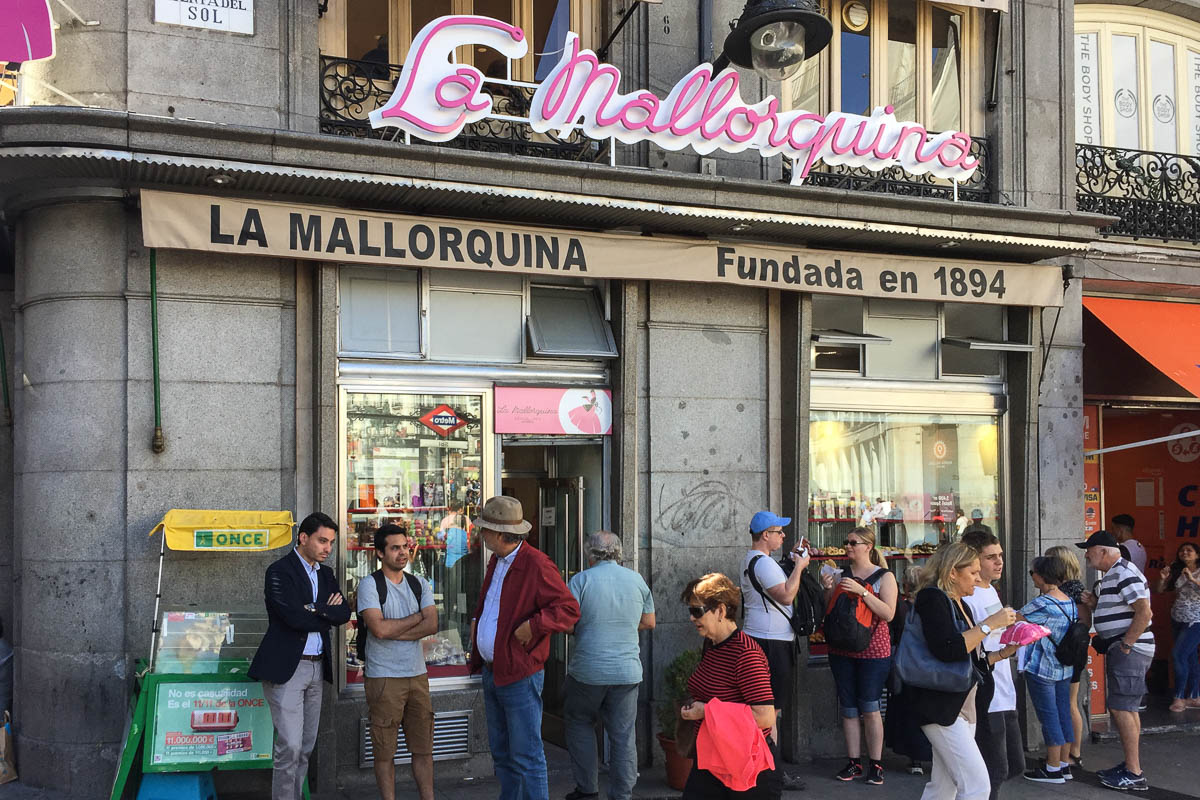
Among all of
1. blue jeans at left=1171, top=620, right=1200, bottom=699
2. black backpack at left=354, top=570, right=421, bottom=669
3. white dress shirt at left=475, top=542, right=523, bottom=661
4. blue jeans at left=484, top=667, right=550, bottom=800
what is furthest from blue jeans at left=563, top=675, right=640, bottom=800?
blue jeans at left=1171, top=620, right=1200, bottom=699

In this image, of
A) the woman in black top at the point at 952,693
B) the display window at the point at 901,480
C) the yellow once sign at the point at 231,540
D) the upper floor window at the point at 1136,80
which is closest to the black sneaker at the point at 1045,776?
the display window at the point at 901,480

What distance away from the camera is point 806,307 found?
33.7 feet

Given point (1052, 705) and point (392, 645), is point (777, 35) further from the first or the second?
point (1052, 705)

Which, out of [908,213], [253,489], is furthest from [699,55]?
[253,489]

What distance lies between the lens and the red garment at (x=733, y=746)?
16.9 feet

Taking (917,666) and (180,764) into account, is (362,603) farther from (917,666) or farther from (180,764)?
(917,666)

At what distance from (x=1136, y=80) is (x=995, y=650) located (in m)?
8.09

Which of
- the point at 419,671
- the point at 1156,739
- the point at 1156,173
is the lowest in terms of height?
the point at 1156,739

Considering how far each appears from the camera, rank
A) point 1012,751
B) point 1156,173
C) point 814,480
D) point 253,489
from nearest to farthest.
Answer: point 1012,751, point 253,489, point 814,480, point 1156,173

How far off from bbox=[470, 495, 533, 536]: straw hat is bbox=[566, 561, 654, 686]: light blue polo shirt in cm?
65

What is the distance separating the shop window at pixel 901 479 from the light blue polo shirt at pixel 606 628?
3393 mm

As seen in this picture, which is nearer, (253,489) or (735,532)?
(253,489)

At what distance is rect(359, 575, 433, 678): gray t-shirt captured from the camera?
24.9 feet

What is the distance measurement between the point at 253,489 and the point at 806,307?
16.0 feet
